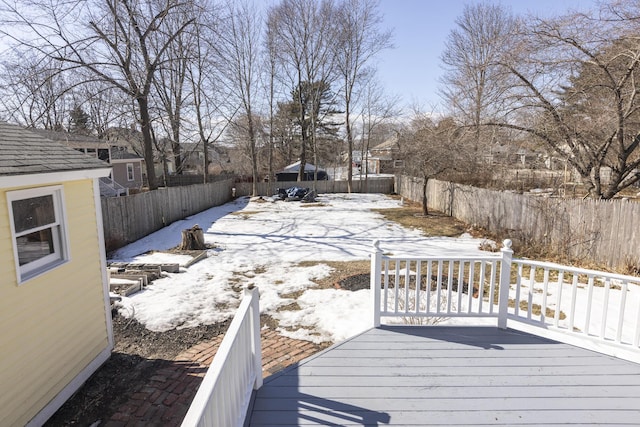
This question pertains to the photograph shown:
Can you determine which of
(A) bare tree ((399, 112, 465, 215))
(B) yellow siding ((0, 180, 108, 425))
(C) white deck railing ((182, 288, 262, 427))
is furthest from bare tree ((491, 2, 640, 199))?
(B) yellow siding ((0, 180, 108, 425))

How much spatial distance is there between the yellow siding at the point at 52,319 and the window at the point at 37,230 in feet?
0.28

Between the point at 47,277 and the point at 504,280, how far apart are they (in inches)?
189

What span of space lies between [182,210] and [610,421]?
15.2m

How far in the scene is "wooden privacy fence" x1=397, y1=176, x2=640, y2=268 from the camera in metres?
7.43

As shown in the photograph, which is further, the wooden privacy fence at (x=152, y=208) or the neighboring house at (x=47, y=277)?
the wooden privacy fence at (x=152, y=208)

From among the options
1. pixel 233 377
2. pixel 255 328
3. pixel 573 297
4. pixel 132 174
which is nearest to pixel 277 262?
pixel 255 328

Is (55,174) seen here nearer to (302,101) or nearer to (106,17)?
(106,17)

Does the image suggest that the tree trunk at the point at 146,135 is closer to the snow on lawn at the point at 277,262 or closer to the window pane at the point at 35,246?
the snow on lawn at the point at 277,262

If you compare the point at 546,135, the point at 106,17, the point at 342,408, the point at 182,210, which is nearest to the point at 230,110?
the point at 182,210

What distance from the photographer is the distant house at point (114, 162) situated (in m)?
19.7

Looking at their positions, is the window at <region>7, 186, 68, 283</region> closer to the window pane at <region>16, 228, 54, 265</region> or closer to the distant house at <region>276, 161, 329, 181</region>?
the window pane at <region>16, 228, 54, 265</region>

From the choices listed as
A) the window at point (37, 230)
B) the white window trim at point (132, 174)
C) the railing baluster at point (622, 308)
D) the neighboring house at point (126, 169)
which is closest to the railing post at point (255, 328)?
the window at point (37, 230)

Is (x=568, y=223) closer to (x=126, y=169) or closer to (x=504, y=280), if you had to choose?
(x=504, y=280)

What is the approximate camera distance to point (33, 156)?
152 inches
